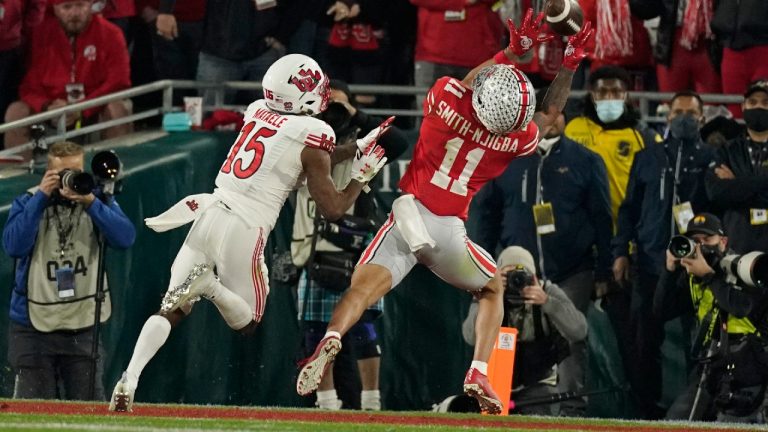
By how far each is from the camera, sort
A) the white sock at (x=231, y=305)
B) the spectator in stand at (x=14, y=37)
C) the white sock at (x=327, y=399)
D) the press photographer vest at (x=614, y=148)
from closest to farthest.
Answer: the white sock at (x=231, y=305), the white sock at (x=327, y=399), the press photographer vest at (x=614, y=148), the spectator in stand at (x=14, y=37)

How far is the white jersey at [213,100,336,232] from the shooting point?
29.8 feet

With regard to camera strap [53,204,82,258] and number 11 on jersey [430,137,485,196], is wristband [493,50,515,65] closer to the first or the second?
number 11 on jersey [430,137,485,196]

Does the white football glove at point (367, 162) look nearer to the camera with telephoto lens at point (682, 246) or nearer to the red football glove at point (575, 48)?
the red football glove at point (575, 48)

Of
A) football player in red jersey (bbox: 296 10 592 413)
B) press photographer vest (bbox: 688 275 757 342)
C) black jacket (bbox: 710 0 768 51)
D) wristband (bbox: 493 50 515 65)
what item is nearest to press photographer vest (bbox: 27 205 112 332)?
football player in red jersey (bbox: 296 10 592 413)

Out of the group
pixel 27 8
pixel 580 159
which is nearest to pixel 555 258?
pixel 580 159

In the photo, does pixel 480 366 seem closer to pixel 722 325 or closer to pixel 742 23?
pixel 722 325

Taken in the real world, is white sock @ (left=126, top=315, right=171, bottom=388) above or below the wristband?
below

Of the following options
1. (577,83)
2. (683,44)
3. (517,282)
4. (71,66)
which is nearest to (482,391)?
(517,282)

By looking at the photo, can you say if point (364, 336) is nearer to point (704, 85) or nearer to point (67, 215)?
point (67, 215)

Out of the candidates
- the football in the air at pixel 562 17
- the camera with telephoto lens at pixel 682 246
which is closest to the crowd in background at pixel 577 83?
the camera with telephoto lens at pixel 682 246

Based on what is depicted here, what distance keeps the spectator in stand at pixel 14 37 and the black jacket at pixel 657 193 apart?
13.8ft

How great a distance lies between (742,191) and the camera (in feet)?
37.4

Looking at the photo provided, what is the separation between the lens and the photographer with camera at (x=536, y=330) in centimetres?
1113

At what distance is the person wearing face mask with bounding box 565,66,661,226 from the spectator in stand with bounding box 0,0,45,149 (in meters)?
3.76
